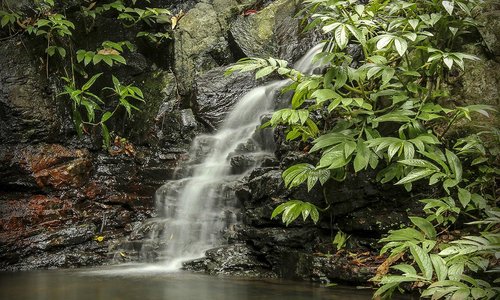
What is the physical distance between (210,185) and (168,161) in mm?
1405

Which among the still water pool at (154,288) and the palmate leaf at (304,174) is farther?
the palmate leaf at (304,174)

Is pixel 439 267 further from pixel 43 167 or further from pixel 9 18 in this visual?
pixel 9 18

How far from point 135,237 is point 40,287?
1656 mm

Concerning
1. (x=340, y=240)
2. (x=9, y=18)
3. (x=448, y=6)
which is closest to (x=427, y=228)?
(x=340, y=240)

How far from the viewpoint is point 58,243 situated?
5.02 m

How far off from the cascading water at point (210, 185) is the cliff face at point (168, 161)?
244 millimetres

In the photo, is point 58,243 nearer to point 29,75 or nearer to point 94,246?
point 94,246

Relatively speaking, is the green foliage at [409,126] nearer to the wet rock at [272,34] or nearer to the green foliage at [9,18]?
the wet rock at [272,34]

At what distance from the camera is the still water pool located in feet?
10.3

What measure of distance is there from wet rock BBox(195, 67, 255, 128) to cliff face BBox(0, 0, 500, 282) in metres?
0.02

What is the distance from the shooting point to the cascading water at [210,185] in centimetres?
489

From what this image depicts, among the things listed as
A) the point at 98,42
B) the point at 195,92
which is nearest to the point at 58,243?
the point at 195,92

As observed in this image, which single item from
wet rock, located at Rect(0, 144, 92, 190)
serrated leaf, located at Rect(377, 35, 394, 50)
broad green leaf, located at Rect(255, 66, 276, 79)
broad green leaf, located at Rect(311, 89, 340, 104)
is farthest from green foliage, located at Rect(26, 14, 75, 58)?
serrated leaf, located at Rect(377, 35, 394, 50)

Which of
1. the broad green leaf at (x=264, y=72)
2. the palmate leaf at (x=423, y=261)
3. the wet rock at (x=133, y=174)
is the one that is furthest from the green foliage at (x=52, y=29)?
the palmate leaf at (x=423, y=261)
